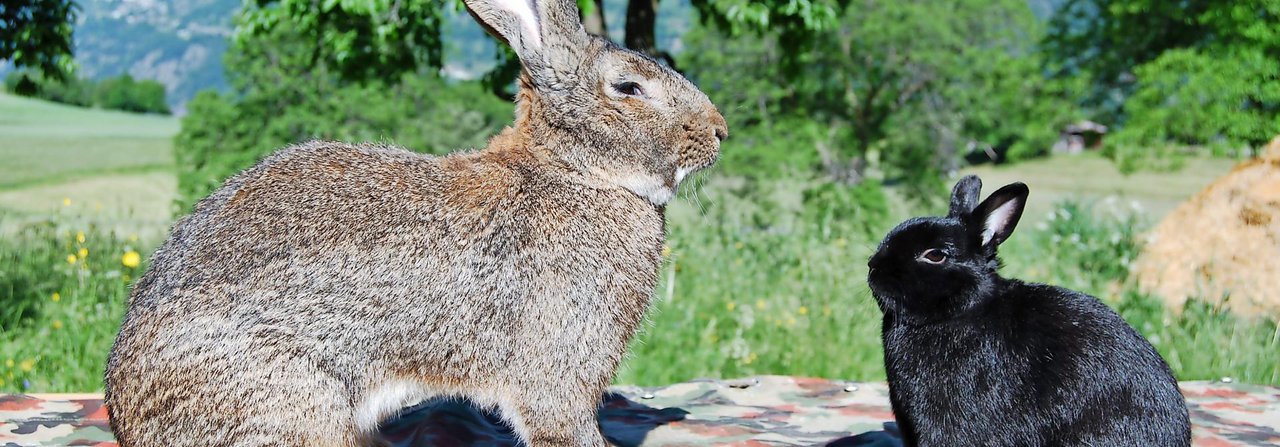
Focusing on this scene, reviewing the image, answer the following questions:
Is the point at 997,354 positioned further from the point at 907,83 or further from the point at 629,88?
the point at 907,83

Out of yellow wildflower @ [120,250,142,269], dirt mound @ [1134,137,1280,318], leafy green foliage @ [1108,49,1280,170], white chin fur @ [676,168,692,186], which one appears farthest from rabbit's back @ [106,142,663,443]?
leafy green foliage @ [1108,49,1280,170]

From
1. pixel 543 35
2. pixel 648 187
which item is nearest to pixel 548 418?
pixel 648 187

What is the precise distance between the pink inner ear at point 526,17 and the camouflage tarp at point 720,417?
1.55 m

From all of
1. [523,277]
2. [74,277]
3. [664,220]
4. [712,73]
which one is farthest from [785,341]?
[712,73]

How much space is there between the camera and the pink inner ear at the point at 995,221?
3.79 m

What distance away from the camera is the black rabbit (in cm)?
352

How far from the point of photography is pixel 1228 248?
338 inches

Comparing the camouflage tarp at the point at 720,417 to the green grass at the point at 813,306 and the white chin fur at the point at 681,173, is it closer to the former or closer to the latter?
the green grass at the point at 813,306

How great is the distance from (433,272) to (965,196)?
6.19 feet

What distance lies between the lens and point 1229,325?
7516 millimetres

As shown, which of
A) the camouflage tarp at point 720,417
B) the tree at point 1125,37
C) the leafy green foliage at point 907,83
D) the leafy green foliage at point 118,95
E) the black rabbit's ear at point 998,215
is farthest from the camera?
the leafy green foliage at point 907,83

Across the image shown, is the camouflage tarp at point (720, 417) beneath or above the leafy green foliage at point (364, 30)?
beneath

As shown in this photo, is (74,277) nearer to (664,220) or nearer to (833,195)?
(664,220)

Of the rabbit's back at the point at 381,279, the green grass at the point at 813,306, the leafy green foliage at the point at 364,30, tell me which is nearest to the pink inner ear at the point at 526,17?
the rabbit's back at the point at 381,279
